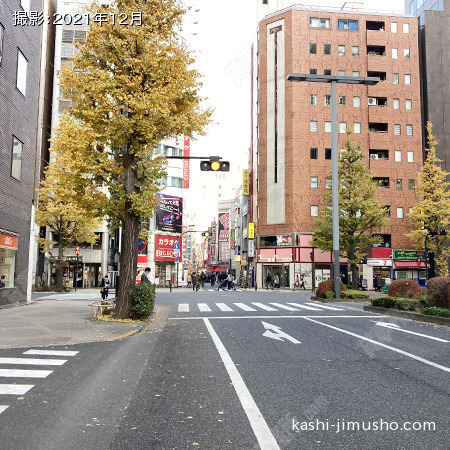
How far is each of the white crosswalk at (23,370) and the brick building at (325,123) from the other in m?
42.0

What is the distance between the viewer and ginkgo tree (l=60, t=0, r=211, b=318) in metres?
12.2

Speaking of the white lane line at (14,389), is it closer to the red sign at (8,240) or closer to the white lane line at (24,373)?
the white lane line at (24,373)

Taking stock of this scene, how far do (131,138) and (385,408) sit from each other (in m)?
10.5

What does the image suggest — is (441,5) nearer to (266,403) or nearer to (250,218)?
(250,218)

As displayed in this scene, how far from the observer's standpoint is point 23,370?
6516 millimetres

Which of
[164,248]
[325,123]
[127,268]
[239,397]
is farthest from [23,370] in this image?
[325,123]

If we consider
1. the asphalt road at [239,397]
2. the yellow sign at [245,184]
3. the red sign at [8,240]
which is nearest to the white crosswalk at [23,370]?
the asphalt road at [239,397]

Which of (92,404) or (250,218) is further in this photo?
(250,218)

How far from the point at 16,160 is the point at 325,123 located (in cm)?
3958

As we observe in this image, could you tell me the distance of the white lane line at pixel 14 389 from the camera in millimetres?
5305

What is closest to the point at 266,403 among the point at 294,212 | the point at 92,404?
the point at 92,404

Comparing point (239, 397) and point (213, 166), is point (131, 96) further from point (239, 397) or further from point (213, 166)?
point (239, 397)

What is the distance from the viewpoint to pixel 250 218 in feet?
196

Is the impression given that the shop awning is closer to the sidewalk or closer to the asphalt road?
the asphalt road
